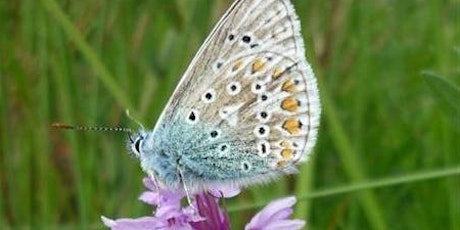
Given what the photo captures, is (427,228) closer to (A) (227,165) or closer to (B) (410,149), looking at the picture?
(B) (410,149)

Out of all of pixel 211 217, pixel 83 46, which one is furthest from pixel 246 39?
pixel 83 46

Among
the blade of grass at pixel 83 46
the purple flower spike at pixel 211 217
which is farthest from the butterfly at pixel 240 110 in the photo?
the blade of grass at pixel 83 46

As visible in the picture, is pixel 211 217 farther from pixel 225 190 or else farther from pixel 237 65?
pixel 237 65

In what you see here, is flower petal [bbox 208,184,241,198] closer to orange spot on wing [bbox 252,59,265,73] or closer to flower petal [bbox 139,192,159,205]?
flower petal [bbox 139,192,159,205]

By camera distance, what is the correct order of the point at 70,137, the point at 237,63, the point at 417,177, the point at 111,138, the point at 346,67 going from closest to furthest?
the point at 237,63 < the point at 417,177 < the point at 70,137 < the point at 111,138 < the point at 346,67

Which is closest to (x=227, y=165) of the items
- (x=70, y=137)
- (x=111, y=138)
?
(x=70, y=137)

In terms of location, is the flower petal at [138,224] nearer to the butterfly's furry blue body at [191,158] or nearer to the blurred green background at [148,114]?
the butterfly's furry blue body at [191,158]

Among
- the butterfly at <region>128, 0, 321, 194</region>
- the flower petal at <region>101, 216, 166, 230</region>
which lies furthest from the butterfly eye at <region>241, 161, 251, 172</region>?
the flower petal at <region>101, 216, 166, 230</region>
